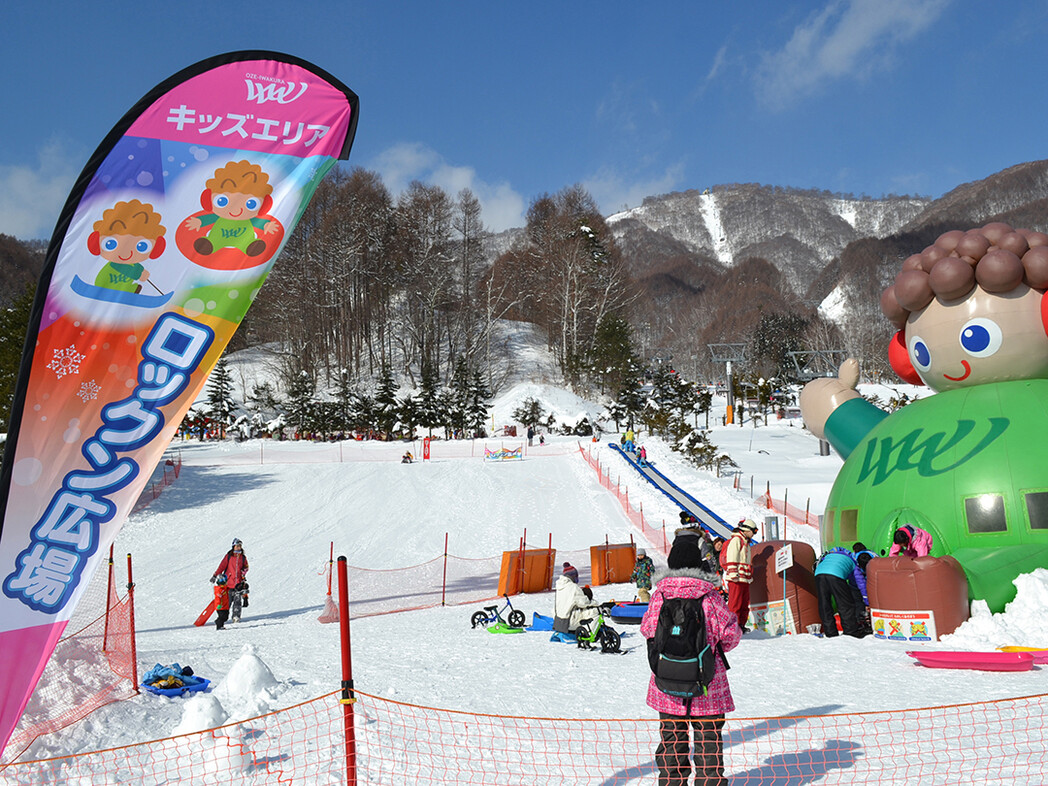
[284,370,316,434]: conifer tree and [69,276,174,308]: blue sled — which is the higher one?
[284,370,316,434]: conifer tree

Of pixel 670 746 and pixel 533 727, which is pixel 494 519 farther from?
pixel 670 746

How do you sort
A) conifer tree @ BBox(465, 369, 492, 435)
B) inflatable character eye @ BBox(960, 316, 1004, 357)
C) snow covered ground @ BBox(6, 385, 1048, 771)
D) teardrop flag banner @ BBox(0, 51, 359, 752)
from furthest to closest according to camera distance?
conifer tree @ BBox(465, 369, 492, 435), inflatable character eye @ BBox(960, 316, 1004, 357), snow covered ground @ BBox(6, 385, 1048, 771), teardrop flag banner @ BBox(0, 51, 359, 752)

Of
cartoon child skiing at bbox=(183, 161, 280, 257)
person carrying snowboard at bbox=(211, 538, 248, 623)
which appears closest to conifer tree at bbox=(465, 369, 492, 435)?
person carrying snowboard at bbox=(211, 538, 248, 623)

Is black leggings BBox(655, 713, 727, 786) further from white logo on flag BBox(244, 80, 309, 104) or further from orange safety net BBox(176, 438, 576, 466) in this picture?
orange safety net BBox(176, 438, 576, 466)

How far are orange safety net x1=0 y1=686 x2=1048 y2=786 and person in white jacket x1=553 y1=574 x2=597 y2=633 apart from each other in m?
4.04

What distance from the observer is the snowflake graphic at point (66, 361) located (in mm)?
4266

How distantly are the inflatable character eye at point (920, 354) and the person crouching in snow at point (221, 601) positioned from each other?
1127 cm

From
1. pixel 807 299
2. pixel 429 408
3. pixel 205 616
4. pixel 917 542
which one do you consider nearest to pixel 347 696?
pixel 917 542

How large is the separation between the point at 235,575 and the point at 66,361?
9.53 metres

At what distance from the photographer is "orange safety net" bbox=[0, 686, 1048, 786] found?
4961mm

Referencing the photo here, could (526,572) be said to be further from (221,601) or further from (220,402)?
(220,402)

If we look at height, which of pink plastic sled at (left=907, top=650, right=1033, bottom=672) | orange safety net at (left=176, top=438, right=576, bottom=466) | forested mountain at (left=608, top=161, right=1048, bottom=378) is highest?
forested mountain at (left=608, top=161, right=1048, bottom=378)

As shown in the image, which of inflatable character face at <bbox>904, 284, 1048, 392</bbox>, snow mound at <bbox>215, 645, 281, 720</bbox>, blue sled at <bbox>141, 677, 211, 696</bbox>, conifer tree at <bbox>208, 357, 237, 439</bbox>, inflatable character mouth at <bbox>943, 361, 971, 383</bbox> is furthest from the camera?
conifer tree at <bbox>208, 357, 237, 439</bbox>

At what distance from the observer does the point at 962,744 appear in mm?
5270
